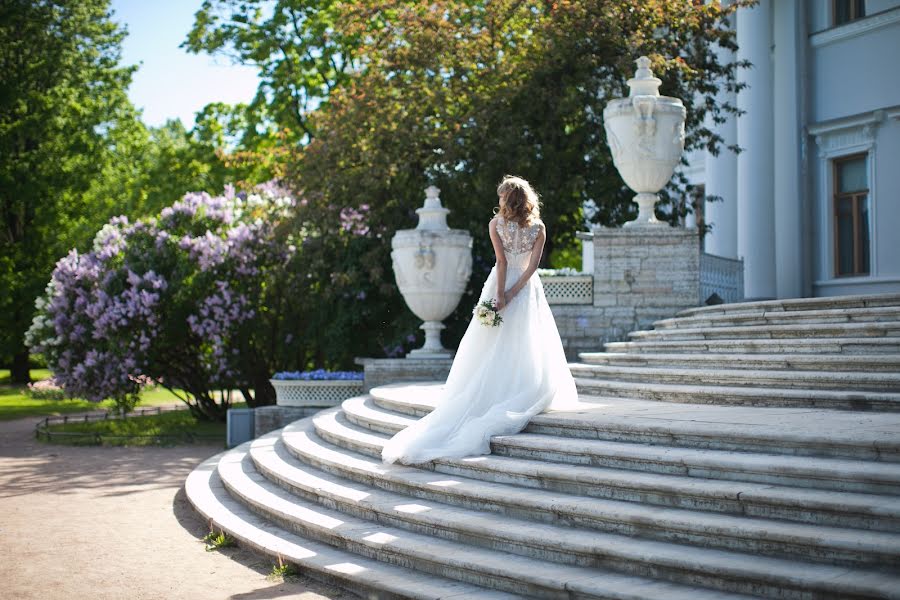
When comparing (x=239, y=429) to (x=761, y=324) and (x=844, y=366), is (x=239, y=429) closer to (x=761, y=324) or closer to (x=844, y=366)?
(x=761, y=324)

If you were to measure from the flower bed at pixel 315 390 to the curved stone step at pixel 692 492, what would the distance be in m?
7.40

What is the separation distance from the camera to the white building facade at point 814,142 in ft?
58.2

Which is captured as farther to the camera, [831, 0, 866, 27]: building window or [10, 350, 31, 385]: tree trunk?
[10, 350, 31, 385]: tree trunk

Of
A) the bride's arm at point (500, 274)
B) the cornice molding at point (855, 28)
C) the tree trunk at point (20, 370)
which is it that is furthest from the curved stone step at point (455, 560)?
the tree trunk at point (20, 370)

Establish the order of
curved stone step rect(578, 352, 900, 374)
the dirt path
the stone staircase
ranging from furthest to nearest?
1. curved stone step rect(578, 352, 900, 374)
2. the dirt path
3. the stone staircase

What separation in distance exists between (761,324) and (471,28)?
883 centimetres

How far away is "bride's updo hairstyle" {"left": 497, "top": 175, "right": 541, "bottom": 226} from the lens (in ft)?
27.5

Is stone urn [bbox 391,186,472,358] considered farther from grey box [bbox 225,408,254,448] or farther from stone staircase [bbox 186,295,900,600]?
stone staircase [bbox 186,295,900,600]

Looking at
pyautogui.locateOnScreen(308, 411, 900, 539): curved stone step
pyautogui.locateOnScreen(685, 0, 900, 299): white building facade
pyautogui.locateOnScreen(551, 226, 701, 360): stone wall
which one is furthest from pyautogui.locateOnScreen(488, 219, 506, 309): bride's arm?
pyautogui.locateOnScreen(685, 0, 900, 299): white building facade

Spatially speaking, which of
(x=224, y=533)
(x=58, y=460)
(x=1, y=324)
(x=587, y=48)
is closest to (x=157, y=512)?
(x=224, y=533)

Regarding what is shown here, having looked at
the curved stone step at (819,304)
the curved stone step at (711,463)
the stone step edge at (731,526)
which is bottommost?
the stone step edge at (731,526)

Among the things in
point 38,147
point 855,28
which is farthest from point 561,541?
point 38,147

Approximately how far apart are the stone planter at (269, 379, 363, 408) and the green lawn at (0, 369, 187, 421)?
5442mm

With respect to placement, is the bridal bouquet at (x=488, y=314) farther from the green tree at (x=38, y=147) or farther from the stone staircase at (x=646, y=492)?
the green tree at (x=38, y=147)
